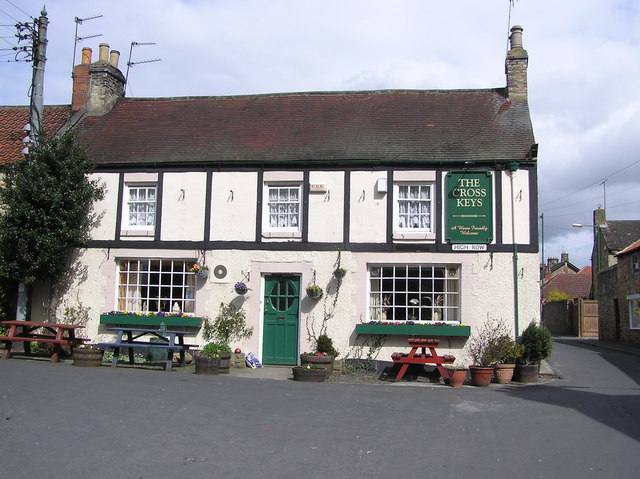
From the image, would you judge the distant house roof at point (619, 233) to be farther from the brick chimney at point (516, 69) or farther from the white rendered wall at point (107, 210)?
the white rendered wall at point (107, 210)

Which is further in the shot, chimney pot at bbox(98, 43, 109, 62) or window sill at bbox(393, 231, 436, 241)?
chimney pot at bbox(98, 43, 109, 62)

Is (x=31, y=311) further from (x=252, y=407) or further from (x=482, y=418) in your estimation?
(x=482, y=418)

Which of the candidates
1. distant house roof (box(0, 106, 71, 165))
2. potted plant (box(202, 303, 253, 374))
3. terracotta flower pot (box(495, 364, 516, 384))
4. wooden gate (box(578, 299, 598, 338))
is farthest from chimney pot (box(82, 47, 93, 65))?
wooden gate (box(578, 299, 598, 338))

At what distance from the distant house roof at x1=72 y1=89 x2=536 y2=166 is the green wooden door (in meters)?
2.82

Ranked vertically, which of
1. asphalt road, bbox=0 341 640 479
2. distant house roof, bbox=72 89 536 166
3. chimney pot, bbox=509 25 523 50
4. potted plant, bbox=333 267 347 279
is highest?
chimney pot, bbox=509 25 523 50

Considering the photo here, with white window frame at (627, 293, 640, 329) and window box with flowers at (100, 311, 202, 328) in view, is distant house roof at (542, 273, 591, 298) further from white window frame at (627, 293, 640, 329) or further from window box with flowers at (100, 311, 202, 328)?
window box with flowers at (100, 311, 202, 328)

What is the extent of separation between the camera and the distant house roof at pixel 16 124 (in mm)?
16203

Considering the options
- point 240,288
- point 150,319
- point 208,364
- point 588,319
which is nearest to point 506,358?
point 240,288

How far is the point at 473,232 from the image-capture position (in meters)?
13.3

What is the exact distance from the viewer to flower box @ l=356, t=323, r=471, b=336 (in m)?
12.9

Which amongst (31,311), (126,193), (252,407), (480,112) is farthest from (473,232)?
(31,311)

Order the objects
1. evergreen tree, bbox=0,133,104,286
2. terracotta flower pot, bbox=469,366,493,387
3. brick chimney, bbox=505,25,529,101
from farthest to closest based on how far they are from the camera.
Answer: brick chimney, bbox=505,25,529,101 → evergreen tree, bbox=0,133,104,286 → terracotta flower pot, bbox=469,366,493,387

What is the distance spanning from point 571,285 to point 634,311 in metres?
27.3

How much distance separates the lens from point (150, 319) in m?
14.0
